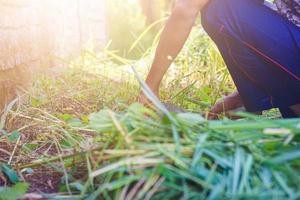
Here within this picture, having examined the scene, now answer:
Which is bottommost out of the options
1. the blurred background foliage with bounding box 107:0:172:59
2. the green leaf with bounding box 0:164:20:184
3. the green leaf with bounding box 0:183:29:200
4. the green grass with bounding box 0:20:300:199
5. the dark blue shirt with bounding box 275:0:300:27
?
the blurred background foliage with bounding box 107:0:172:59

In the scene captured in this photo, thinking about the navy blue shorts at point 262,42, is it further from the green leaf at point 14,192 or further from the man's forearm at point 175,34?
the green leaf at point 14,192

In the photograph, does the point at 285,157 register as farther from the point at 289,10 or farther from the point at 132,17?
the point at 132,17

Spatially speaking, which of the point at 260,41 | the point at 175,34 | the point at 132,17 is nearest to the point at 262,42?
the point at 260,41

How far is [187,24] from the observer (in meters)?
1.96

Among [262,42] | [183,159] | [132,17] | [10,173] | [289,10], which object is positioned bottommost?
[132,17]

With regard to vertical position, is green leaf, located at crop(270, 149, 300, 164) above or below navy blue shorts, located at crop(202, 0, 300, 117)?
below

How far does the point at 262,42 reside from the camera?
2.15 m

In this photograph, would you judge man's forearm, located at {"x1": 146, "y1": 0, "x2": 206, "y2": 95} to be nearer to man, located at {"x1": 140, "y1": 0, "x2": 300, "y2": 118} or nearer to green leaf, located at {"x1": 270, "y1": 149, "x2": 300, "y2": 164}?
man, located at {"x1": 140, "y1": 0, "x2": 300, "y2": 118}

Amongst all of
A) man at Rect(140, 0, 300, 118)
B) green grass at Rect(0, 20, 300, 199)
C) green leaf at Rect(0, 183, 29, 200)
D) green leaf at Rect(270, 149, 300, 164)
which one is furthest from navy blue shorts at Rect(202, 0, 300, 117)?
green leaf at Rect(0, 183, 29, 200)

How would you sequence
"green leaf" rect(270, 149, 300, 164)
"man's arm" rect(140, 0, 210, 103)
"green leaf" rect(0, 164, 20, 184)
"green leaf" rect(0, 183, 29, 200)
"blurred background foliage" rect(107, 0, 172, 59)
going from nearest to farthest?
"green leaf" rect(270, 149, 300, 164) → "green leaf" rect(0, 183, 29, 200) → "green leaf" rect(0, 164, 20, 184) → "man's arm" rect(140, 0, 210, 103) → "blurred background foliage" rect(107, 0, 172, 59)

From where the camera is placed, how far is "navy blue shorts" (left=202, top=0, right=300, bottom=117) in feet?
6.99

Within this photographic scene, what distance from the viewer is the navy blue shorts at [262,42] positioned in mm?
2131

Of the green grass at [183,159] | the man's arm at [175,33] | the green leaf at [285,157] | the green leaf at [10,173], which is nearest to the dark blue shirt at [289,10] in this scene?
the man's arm at [175,33]

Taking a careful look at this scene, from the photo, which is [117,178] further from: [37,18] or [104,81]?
[37,18]
